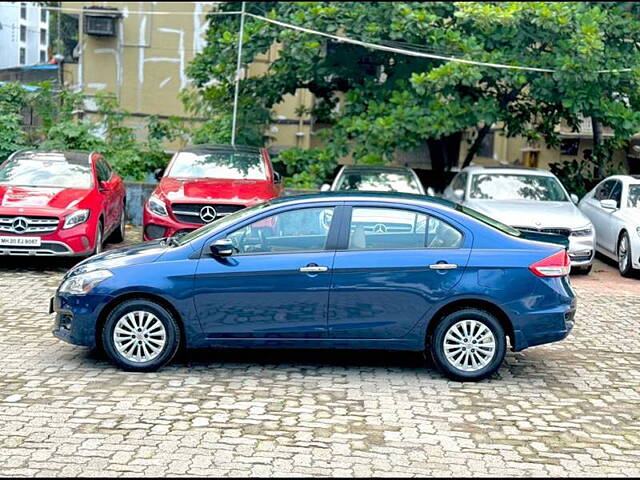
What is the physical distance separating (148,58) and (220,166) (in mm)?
13674

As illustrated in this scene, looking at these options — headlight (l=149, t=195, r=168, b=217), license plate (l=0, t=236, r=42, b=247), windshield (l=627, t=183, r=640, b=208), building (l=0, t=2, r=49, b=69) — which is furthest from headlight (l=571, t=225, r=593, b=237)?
building (l=0, t=2, r=49, b=69)

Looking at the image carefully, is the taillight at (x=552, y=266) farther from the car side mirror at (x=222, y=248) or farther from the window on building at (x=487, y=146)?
the window on building at (x=487, y=146)

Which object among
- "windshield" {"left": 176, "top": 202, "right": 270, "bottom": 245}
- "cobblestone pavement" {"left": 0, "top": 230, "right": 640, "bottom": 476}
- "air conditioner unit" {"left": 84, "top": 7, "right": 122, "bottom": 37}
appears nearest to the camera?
"cobblestone pavement" {"left": 0, "top": 230, "right": 640, "bottom": 476}

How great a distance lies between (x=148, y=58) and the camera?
27.8 metres

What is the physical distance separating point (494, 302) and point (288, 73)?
13.0 meters

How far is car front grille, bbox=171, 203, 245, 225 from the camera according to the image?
44.2ft

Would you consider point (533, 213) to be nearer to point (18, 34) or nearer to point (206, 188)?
point (206, 188)

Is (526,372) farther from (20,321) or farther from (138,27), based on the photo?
(138,27)

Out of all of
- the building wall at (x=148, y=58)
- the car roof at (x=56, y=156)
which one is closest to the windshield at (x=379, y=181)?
the car roof at (x=56, y=156)

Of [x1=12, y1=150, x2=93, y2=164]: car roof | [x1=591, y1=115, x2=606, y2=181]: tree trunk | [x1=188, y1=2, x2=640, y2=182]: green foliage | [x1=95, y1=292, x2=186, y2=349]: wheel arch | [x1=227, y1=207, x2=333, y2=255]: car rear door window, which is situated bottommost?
[x1=95, y1=292, x2=186, y2=349]: wheel arch

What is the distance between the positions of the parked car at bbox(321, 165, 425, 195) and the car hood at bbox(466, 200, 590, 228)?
1.00 m

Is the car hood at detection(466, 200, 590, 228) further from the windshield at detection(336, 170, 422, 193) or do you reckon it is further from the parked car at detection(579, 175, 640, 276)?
the windshield at detection(336, 170, 422, 193)

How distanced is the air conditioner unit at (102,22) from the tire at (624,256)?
54.7 ft

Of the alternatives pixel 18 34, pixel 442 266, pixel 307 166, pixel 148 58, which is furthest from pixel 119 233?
pixel 18 34
